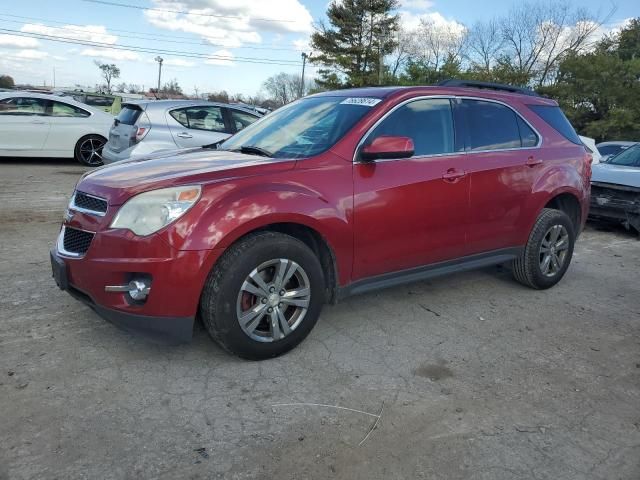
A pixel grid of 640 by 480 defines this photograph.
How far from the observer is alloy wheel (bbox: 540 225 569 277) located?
16.3 feet

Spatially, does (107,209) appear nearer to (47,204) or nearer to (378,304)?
(378,304)

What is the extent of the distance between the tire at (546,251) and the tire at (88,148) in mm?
10153

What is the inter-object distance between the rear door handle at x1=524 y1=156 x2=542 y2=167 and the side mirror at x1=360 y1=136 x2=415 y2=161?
159 centimetres

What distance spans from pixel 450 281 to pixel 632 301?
64.5 inches

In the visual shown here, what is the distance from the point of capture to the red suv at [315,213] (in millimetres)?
3031

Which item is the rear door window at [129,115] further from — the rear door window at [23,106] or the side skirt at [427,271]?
the side skirt at [427,271]

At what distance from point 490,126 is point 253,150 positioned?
2.03 metres

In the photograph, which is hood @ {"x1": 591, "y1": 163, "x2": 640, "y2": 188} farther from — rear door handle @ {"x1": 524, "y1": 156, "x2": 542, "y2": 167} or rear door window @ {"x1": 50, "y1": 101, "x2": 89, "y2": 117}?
rear door window @ {"x1": 50, "y1": 101, "x2": 89, "y2": 117}

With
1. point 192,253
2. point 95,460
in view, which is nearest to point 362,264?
point 192,253

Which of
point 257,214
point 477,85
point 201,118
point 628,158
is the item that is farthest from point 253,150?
point 628,158

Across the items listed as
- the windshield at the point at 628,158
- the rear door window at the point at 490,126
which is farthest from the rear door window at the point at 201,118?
the windshield at the point at 628,158

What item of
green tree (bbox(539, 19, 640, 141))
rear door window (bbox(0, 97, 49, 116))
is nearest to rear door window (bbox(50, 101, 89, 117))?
rear door window (bbox(0, 97, 49, 116))

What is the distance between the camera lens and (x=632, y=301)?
4.94m

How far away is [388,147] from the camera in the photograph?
139 inches
